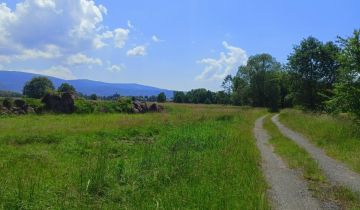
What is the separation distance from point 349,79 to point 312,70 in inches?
1643

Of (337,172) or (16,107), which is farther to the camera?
(16,107)

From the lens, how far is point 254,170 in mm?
13602

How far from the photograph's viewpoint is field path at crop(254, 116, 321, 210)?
977cm

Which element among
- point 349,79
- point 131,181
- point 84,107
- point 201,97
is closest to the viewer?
point 131,181

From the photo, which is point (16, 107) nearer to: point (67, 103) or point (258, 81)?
point (67, 103)

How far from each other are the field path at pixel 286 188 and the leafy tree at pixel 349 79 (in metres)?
9.88

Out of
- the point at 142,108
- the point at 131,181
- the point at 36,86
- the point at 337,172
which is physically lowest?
the point at 131,181

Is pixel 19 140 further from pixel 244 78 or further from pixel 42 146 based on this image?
Result: pixel 244 78

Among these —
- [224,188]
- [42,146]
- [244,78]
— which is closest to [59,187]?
[224,188]

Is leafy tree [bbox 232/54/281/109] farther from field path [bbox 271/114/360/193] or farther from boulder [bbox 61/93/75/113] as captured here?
field path [bbox 271/114/360/193]

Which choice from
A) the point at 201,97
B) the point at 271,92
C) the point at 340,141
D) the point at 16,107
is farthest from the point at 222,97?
the point at 340,141

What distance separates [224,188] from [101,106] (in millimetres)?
47012

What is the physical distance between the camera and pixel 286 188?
11578 mm

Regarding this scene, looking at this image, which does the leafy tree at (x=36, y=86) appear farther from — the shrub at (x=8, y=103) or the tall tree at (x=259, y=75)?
the shrub at (x=8, y=103)
